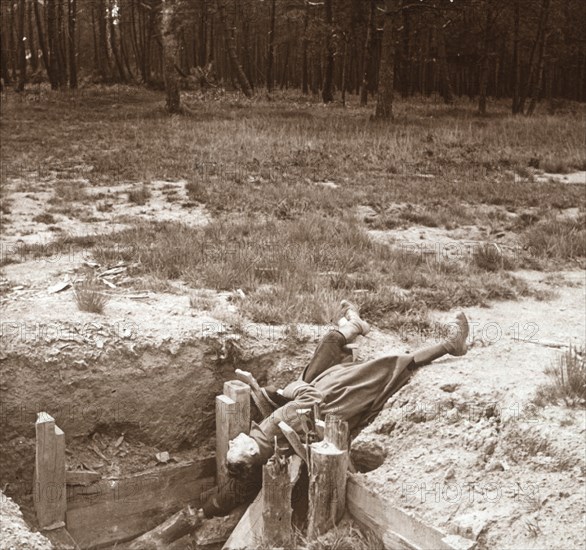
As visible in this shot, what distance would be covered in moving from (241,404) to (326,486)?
1146 millimetres

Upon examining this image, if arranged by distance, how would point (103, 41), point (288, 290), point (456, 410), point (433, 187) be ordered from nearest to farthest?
point (456, 410), point (288, 290), point (433, 187), point (103, 41)

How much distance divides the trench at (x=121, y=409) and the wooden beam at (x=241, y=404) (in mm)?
630

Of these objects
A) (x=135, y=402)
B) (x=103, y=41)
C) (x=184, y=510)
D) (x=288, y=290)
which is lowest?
(x=184, y=510)

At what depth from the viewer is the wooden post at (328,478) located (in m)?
4.93

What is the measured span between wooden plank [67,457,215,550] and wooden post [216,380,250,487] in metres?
0.54

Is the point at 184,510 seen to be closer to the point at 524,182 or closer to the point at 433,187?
the point at 433,187

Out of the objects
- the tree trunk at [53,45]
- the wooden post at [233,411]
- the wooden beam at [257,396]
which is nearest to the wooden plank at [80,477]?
the wooden post at [233,411]

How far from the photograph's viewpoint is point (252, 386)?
245 inches

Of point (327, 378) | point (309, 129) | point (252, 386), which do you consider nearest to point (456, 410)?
point (327, 378)

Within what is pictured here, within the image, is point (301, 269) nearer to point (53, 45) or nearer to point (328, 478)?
point (328, 478)

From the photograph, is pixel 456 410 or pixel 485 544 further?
pixel 456 410

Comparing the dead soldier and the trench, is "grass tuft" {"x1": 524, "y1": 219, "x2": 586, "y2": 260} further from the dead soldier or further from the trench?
the trench

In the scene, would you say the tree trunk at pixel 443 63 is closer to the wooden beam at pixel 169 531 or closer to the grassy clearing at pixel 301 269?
the grassy clearing at pixel 301 269

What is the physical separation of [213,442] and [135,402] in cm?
76
